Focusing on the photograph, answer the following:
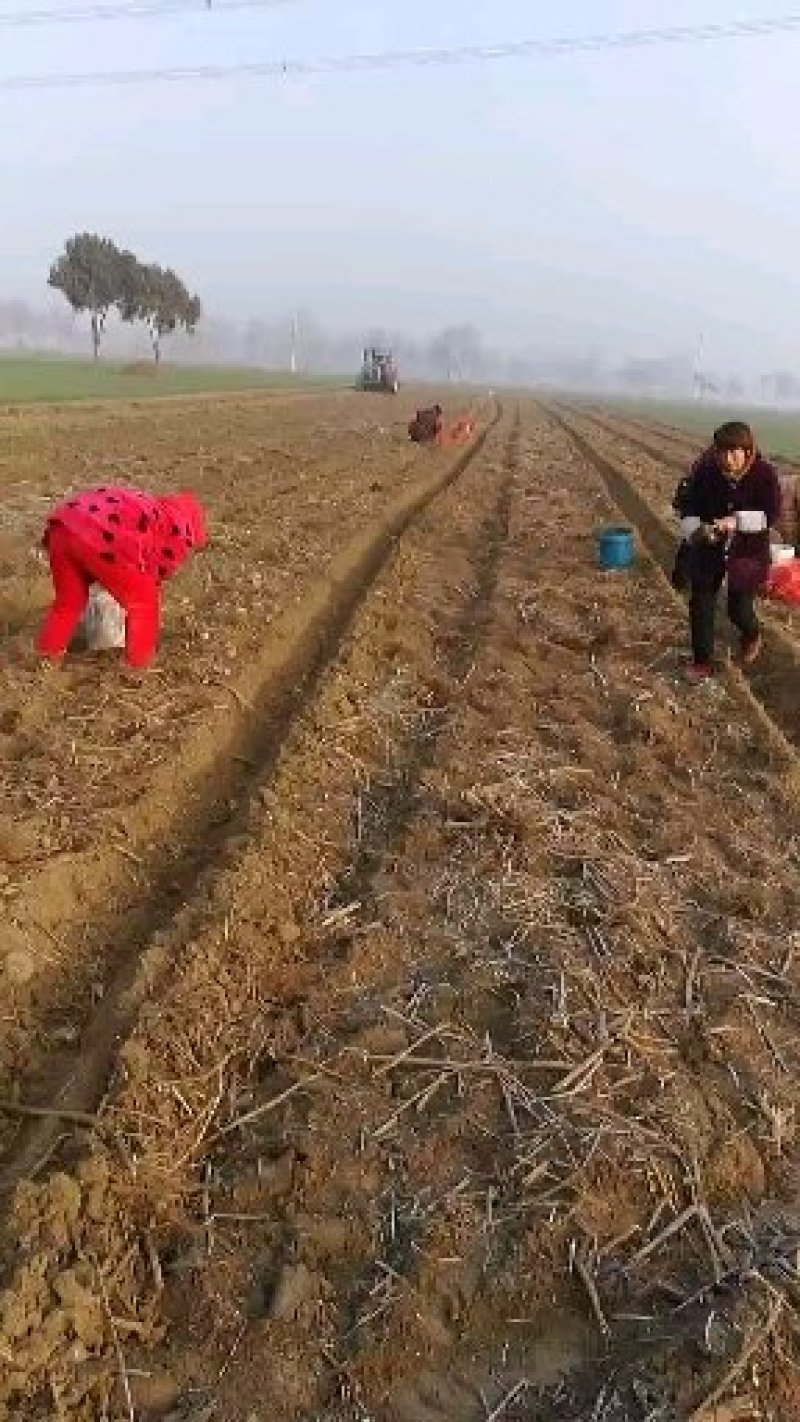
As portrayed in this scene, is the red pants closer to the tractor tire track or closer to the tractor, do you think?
the tractor tire track

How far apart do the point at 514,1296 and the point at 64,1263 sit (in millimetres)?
996

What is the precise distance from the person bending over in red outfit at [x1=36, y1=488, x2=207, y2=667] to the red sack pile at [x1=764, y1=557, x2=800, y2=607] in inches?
200

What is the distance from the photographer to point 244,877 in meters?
4.18

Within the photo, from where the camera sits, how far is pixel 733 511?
23.2ft

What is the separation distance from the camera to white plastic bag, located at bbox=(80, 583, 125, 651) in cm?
639

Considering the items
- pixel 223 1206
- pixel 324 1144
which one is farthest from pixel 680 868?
pixel 223 1206

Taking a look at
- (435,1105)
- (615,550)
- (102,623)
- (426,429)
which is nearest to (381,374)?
(426,429)

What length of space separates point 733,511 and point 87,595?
3.71m

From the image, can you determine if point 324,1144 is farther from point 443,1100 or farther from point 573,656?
point 573,656

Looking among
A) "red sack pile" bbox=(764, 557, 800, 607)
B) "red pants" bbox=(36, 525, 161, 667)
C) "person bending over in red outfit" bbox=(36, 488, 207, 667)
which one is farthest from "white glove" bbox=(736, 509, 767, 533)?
"red pants" bbox=(36, 525, 161, 667)

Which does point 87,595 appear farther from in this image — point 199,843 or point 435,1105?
point 435,1105

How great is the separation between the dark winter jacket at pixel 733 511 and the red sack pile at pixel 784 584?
2.23 metres

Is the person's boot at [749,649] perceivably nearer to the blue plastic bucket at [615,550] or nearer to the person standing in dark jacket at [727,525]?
the person standing in dark jacket at [727,525]

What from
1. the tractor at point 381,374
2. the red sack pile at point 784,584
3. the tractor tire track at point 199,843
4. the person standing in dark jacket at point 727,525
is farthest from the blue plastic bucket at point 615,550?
the tractor at point 381,374
